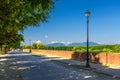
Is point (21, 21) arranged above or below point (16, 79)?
above

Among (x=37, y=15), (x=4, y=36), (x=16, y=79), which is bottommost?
(x=16, y=79)

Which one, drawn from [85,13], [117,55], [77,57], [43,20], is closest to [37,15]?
[43,20]

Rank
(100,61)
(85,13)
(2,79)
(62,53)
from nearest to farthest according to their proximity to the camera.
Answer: (2,79)
(85,13)
(100,61)
(62,53)

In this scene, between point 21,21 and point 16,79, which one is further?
point 21,21

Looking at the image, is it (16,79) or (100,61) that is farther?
(100,61)

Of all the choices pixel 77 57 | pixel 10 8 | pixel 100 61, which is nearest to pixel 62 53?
pixel 77 57

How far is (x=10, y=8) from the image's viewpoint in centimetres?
1490

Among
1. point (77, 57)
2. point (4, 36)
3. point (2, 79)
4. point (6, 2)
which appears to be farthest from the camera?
point (77, 57)

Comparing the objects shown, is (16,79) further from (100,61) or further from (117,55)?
(100,61)

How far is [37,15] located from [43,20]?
58 cm

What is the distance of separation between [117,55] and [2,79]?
1651 cm

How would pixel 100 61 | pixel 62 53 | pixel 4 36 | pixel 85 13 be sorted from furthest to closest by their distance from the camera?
pixel 62 53 → pixel 100 61 → pixel 85 13 → pixel 4 36

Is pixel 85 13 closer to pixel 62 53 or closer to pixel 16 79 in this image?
pixel 16 79

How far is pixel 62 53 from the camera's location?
75000mm
